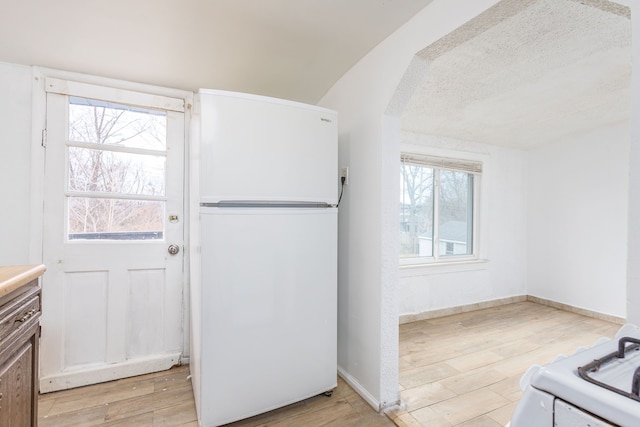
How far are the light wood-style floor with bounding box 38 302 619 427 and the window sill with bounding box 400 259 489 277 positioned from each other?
62cm

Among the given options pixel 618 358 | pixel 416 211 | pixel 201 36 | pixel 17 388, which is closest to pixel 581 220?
pixel 416 211

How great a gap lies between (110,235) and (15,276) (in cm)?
111

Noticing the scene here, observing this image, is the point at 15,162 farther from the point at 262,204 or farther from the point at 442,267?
the point at 442,267

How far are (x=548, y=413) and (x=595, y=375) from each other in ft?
0.37

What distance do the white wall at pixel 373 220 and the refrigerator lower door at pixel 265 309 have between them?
8.4 inches

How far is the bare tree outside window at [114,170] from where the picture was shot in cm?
195

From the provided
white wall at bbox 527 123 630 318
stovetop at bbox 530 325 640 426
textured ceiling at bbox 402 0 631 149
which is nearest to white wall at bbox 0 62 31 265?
textured ceiling at bbox 402 0 631 149

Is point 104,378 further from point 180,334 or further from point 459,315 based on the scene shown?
point 459,315

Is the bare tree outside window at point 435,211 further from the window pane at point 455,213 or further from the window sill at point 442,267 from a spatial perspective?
the window sill at point 442,267

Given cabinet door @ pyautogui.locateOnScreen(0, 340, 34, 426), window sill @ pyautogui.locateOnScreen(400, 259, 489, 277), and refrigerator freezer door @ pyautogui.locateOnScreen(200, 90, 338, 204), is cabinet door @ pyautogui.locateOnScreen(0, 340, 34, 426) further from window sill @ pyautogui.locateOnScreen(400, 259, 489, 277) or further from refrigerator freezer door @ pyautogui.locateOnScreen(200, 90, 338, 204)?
window sill @ pyautogui.locateOnScreen(400, 259, 489, 277)

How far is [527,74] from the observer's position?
2.05m

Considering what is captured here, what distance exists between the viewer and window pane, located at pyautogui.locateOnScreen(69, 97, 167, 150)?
1957 mm

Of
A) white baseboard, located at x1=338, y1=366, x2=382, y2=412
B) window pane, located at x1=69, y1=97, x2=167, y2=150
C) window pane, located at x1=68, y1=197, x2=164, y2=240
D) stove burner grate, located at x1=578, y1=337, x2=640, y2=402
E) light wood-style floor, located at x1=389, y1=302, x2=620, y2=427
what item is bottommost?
light wood-style floor, located at x1=389, y1=302, x2=620, y2=427

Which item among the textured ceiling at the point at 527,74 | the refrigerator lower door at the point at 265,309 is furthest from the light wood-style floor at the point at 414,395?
the textured ceiling at the point at 527,74
